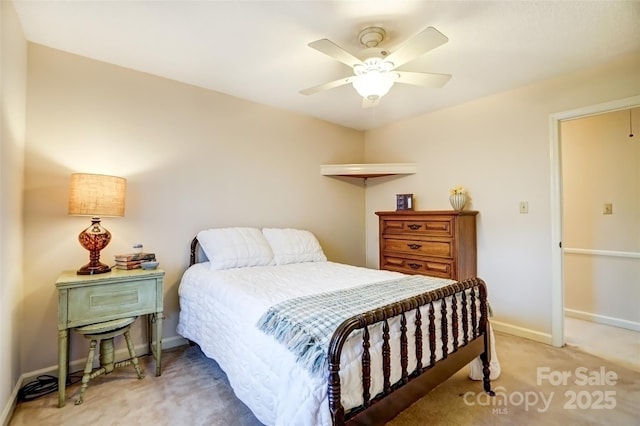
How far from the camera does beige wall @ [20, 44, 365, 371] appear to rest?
2.18m

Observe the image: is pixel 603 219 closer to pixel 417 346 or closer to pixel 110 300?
pixel 417 346

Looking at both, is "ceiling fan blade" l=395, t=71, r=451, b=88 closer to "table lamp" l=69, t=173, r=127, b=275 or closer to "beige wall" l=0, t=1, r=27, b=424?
"table lamp" l=69, t=173, r=127, b=275

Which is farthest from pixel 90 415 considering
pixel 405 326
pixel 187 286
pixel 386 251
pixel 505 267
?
pixel 505 267

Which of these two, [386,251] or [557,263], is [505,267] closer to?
[557,263]

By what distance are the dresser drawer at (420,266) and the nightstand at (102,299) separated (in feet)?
8.02

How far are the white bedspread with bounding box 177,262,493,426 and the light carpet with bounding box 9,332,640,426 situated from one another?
24 centimetres

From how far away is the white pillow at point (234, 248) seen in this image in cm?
259

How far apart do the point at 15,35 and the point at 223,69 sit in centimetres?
127

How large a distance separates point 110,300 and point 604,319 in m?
4.70

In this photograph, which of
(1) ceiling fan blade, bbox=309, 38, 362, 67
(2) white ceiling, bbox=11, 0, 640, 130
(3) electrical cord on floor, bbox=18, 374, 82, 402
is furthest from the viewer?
(3) electrical cord on floor, bbox=18, 374, 82, 402

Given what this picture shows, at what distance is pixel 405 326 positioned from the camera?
146 cm

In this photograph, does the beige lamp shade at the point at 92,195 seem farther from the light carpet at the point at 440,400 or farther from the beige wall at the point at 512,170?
the beige wall at the point at 512,170

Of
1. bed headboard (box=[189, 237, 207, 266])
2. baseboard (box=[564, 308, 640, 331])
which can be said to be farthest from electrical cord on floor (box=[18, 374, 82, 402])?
baseboard (box=[564, 308, 640, 331])

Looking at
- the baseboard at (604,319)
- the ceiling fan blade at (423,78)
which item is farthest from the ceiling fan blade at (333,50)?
the baseboard at (604,319)
